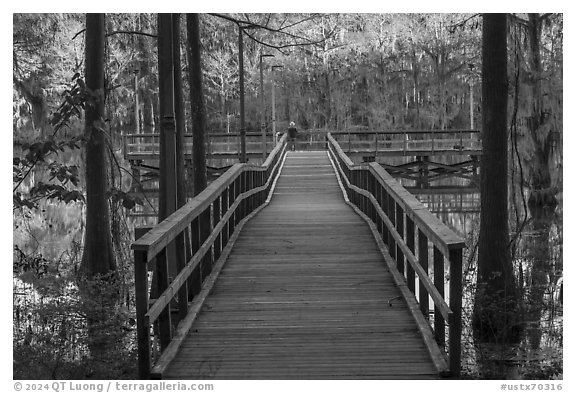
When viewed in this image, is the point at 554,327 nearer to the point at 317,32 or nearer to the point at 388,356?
the point at 388,356

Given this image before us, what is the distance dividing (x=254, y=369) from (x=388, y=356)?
3.26 feet

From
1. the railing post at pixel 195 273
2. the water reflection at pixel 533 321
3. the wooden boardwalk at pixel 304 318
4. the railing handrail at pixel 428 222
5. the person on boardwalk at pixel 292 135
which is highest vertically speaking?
the person on boardwalk at pixel 292 135

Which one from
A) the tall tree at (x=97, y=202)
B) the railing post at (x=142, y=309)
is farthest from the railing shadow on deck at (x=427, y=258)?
the tall tree at (x=97, y=202)

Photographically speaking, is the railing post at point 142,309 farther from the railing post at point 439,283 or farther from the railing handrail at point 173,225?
the railing post at point 439,283

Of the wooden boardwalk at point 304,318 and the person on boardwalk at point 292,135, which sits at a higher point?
the person on boardwalk at point 292,135

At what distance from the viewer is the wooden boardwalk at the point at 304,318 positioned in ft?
20.2

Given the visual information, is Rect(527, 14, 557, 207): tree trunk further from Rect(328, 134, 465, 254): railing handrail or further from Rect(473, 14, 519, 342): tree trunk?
Rect(328, 134, 465, 254): railing handrail

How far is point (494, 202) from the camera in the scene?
11047 millimetres

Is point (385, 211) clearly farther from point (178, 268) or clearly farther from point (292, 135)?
point (292, 135)

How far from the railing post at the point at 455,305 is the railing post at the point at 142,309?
6.70 feet

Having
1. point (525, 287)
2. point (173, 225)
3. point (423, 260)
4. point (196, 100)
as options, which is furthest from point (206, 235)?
point (196, 100)

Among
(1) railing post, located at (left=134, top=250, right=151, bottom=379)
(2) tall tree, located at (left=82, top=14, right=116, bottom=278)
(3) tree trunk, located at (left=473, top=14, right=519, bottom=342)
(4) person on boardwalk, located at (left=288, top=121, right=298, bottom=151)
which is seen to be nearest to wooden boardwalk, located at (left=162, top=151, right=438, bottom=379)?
(1) railing post, located at (left=134, top=250, right=151, bottom=379)

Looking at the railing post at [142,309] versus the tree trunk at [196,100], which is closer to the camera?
the railing post at [142,309]

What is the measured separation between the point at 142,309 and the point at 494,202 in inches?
250
